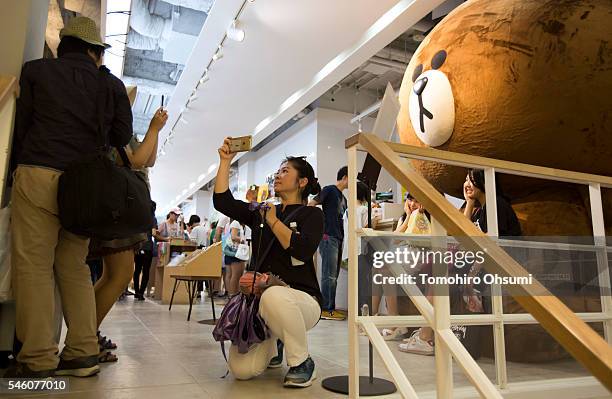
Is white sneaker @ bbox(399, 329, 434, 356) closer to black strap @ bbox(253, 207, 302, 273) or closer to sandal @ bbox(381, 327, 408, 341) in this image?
sandal @ bbox(381, 327, 408, 341)

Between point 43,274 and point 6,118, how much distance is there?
1.95ft

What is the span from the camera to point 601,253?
6.30ft

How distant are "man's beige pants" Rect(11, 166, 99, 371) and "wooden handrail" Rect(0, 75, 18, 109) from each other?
254mm

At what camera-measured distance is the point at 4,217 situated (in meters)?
1.72

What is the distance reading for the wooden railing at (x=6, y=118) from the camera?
Answer: 66.1 inches

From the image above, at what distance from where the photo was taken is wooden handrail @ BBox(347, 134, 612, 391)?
1.96ft

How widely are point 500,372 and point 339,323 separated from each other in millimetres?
2576

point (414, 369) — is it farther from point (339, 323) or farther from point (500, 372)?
point (339, 323)

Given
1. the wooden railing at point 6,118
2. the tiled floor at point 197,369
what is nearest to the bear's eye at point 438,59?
the tiled floor at point 197,369

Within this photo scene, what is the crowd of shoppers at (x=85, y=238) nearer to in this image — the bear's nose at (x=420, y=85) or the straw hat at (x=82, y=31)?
the straw hat at (x=82, y=31)

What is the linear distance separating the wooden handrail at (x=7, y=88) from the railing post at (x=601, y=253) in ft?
7.25

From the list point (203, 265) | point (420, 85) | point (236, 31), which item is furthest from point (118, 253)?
point (236, 31)

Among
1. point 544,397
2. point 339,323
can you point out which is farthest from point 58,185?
point 339,323

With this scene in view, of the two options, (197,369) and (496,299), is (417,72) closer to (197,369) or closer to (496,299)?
(496,299)
